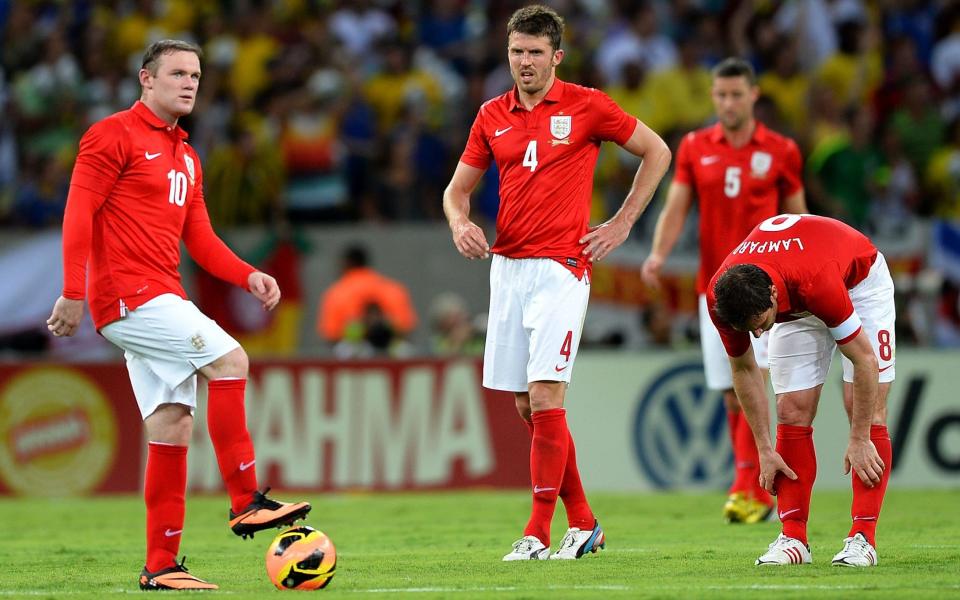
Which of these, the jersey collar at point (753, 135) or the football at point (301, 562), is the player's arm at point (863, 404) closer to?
the football at point (301, 562)

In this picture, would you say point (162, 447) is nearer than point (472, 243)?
Yes

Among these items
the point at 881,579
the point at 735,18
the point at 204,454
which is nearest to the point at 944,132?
the point at 735,18

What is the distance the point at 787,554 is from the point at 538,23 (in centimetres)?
290

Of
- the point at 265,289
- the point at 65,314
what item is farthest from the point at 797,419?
the point at 65,314

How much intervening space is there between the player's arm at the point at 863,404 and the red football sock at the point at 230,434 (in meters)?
2.74

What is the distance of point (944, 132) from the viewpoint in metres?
16.4

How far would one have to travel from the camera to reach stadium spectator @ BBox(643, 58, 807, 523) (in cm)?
1003

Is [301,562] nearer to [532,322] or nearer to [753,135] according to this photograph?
[532,322]

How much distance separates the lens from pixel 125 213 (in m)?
6.94

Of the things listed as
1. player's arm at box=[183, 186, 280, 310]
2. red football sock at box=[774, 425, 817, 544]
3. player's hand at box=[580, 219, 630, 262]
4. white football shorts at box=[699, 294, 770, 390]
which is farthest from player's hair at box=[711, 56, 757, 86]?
player's arm at box=[183, 186, 280, 310]

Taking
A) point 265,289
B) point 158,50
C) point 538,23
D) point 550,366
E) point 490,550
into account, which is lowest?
point 490,550

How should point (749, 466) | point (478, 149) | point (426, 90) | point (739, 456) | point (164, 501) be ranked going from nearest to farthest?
point (164, 501)
point (478, 149)
point (749, 466)
point (739, 456)
point (426, 90)

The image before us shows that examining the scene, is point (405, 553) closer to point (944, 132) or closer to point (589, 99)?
point (589, 99)

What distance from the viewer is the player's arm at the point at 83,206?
665cm
